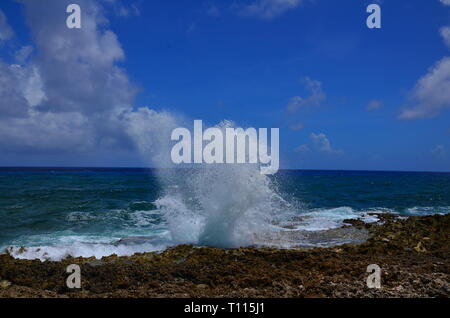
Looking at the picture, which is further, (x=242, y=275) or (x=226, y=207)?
(x=226, y=207)

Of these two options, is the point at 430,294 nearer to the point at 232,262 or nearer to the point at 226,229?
the point at 232,262

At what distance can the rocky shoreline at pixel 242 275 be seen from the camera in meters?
7.01

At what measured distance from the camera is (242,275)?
805cm

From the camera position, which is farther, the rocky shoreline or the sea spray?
the sea spray

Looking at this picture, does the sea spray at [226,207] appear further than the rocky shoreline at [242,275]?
Yes

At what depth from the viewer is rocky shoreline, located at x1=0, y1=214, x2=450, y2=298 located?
701 cm

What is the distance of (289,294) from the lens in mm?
6863

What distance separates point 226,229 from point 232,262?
165 inches

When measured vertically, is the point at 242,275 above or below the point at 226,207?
below

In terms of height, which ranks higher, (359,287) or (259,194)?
(259,194)
